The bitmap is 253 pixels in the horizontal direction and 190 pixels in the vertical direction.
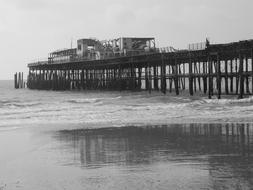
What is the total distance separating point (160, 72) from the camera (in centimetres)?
5522

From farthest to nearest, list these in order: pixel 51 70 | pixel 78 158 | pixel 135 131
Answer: pixel 51 70 < pixel 135 131 < pixel 78 158

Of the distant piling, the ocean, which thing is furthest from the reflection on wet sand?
the distant piling

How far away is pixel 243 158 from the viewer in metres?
11.1

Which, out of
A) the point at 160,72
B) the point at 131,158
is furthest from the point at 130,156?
the point at 160,72

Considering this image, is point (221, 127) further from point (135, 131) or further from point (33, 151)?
point (33, 151)

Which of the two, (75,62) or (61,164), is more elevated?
(75,62)

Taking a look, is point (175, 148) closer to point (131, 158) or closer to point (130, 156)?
point (130, 156)

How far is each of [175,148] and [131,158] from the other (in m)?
1.86

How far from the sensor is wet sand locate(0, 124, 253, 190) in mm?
9088

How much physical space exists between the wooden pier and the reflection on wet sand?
17426mm

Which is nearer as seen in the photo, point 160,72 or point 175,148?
point 175,148

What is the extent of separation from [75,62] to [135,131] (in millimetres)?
50144

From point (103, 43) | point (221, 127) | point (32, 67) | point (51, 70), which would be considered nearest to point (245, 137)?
point (221, 127)

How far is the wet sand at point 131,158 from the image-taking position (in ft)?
29.8
